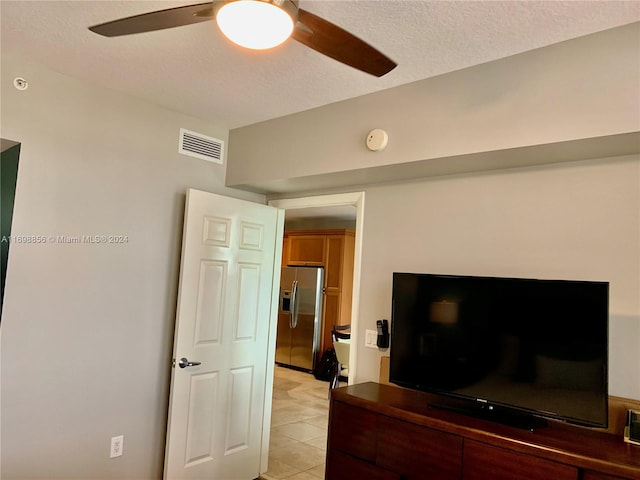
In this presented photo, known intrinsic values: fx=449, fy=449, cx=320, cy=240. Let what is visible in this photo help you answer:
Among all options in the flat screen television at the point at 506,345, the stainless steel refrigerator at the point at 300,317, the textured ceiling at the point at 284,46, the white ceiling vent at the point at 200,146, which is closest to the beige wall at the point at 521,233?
the flat screen television at the point at 506,345

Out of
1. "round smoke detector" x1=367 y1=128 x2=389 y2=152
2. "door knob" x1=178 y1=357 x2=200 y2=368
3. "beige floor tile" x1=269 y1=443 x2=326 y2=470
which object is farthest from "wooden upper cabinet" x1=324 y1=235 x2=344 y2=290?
"round smoke detector" x1=367 y1=128 x2=389 y2=152

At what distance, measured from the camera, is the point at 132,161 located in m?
2.73

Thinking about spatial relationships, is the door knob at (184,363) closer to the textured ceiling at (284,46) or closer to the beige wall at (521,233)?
the beige wall at (521,233)

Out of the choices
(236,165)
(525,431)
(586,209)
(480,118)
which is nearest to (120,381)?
(236,165)

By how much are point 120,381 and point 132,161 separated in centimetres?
132

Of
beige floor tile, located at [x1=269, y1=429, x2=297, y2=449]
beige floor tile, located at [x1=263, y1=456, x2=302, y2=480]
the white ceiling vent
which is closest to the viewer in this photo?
the white ceiling vent

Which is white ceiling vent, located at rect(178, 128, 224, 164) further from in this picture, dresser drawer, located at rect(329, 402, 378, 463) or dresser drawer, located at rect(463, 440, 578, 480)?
dresser drawer, located at rect(463, 440, 578, 480)

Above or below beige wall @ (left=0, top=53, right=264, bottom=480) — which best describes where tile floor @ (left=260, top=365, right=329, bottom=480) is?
below

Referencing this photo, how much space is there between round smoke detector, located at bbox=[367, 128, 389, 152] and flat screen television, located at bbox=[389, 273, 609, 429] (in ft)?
2.26

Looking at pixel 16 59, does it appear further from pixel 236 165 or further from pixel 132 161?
pixel 236 165

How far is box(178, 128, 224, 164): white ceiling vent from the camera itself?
118 inches

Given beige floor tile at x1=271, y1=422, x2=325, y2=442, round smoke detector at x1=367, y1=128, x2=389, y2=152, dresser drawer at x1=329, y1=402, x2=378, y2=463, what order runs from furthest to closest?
beige floor tile at x1=271, y1=422, x2=325, y2=442 < round smoke detector at x1=367, y1=128, x2=389, y2=152 < dresser drawer at x1=329, y1=402, x2=378, y2=463

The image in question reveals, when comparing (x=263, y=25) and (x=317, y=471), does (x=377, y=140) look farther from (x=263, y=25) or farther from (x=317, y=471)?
(x=317, y=471)

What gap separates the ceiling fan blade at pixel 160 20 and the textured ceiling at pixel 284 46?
13.7 inches
